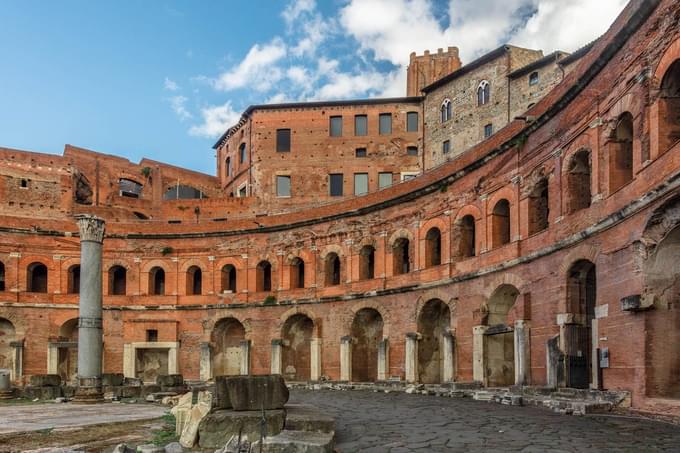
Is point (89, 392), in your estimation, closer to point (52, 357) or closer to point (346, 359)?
point (346, 359)

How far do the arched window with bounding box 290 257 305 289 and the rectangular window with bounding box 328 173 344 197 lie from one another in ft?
29.1

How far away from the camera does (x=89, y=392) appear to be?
747 inches

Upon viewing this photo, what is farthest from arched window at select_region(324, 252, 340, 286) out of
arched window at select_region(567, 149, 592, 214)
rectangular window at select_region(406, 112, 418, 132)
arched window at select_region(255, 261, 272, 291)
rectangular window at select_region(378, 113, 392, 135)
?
arched window at select_region(567, 149, 592, 214)

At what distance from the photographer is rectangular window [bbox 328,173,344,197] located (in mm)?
39438

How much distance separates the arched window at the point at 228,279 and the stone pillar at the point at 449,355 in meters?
13.6

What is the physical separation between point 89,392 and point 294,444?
13077mm

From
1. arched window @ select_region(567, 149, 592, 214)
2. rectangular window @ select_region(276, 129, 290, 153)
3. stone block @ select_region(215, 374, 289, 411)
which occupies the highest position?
rectangular window @ select_region(276, 129, 290, 153)

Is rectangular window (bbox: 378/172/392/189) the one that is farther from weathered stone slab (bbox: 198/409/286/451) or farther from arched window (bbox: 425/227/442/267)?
weathered stone slab (bbox: 198/409/286/451)

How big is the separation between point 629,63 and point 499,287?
809cm

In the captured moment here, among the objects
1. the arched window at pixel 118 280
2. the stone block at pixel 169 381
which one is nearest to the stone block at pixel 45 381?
the stone block at pixel 169 381

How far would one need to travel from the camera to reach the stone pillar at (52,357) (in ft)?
101

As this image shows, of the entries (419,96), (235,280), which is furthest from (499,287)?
(419,96)

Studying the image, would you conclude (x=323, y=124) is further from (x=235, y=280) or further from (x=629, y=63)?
(x=629, y=63)

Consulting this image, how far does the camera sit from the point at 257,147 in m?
40.3
